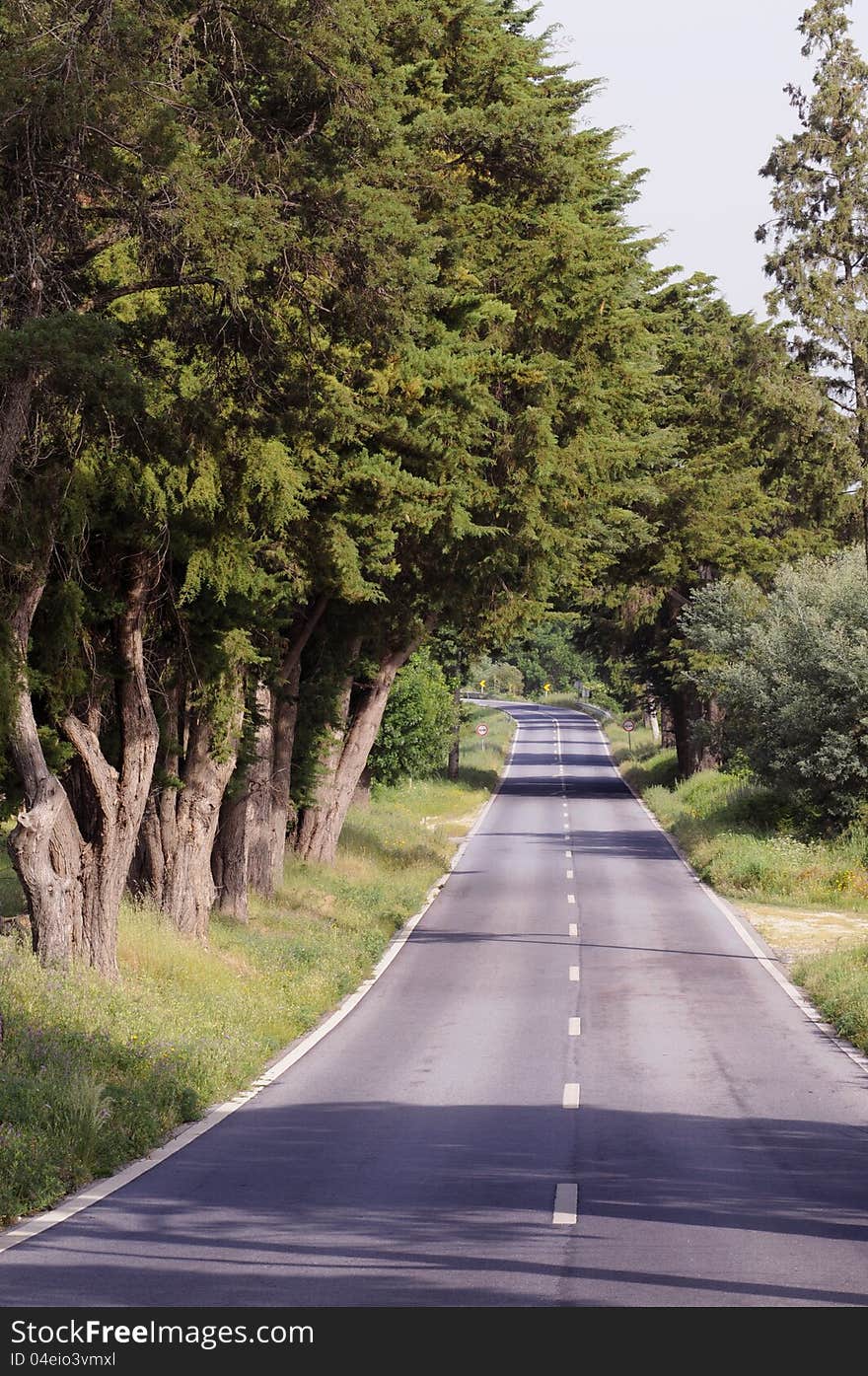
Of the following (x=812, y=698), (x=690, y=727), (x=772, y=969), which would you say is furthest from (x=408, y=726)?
(x=772, y=969)

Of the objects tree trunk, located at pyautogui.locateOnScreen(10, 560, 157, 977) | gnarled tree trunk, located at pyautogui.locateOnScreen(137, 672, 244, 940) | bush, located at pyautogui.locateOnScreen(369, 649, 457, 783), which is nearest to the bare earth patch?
gnarled tree trunk, located at pyautogui.locateOnScreen(137, 672, 244, 940)

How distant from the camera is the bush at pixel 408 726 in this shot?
176ft

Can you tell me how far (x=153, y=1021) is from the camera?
1669 centimetres

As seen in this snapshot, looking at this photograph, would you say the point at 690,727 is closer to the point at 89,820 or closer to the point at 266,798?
the point at 266,798

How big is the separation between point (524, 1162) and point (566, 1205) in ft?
5.89

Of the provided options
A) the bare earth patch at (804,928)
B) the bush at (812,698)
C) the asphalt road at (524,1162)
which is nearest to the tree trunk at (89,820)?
the asphalt road at (524,1162)

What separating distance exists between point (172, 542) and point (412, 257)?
387cm

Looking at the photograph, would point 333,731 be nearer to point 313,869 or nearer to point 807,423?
point 313,869

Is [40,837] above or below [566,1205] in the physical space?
above

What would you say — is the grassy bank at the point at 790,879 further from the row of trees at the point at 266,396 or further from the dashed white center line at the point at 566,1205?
the dashed white center line at the point at 566,1205

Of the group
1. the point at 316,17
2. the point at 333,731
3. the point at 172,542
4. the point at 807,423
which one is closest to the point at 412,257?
the point at 316,17

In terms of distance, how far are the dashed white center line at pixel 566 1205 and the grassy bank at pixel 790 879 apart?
8.48m

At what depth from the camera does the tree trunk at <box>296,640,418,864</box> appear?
114ft

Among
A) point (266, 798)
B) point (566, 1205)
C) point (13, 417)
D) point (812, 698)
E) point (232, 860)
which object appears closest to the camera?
point (566, 1205)
